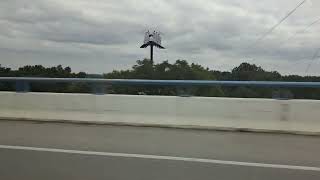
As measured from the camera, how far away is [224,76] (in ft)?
89.9

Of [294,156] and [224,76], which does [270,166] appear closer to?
[294,156]

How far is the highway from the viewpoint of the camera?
889 centimetres

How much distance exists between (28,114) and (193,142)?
5470mm

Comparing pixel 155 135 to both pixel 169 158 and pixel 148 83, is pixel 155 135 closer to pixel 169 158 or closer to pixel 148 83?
pixel 148 83

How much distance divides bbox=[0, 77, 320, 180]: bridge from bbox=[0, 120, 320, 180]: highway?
0.02m

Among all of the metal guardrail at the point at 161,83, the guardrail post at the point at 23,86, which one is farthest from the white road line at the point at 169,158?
the guardrail post at the point at 23,86

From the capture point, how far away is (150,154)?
1050cm

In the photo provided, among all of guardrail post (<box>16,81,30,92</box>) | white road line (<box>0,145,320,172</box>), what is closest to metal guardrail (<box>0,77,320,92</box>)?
guardrail post (<box>16,81,30,92</box>)

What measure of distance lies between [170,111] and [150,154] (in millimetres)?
3916

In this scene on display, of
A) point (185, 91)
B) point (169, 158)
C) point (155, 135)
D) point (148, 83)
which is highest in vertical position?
point (148, 83)

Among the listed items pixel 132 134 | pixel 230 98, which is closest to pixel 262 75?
pixel 230 98

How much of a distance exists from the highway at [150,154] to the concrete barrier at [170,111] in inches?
19.4

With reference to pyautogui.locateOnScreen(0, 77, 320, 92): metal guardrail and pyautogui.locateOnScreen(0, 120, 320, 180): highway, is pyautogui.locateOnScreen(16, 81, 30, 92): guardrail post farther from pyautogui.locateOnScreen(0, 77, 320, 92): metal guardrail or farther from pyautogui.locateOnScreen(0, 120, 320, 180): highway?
pyautogui.locateOnScreen(0, 120, 320, 180): highway

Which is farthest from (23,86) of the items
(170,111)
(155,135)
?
(155,135)
